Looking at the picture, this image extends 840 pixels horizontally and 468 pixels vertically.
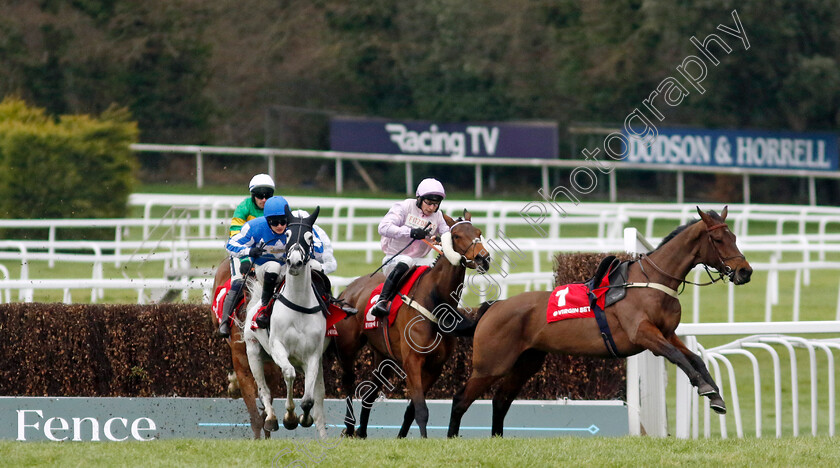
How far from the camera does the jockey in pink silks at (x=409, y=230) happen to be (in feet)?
24.9

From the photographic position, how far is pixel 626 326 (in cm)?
707

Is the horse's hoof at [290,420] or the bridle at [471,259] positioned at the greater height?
the bridle at [471,259]

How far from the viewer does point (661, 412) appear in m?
7.97

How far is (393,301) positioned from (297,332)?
0.77 meters

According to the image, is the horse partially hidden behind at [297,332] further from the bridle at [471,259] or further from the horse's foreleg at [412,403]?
the bridle at [471,259]

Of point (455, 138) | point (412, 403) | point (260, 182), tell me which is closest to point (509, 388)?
point (412, 403)

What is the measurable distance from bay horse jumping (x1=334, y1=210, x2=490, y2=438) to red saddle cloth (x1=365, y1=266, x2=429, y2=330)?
21 millimetres

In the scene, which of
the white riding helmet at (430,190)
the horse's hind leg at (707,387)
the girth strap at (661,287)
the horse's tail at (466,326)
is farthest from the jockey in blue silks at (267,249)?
the horse's hind leg at (707,387)

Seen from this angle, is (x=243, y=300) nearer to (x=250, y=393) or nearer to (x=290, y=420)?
(x=250, y=393)

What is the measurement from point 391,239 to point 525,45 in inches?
797

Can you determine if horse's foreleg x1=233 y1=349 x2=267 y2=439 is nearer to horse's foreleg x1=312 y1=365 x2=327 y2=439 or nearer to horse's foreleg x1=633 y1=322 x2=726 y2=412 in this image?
horse's foreleg x1=312 y1=365 x2=327 y2=439

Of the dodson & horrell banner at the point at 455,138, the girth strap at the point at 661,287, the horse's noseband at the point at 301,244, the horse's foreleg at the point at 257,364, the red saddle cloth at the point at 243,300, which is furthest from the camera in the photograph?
the dodson & horrell banner at the point at 455,138

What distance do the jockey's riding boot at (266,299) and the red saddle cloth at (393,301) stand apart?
2.39ft

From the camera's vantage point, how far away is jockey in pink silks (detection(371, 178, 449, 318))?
7590 millimetres
